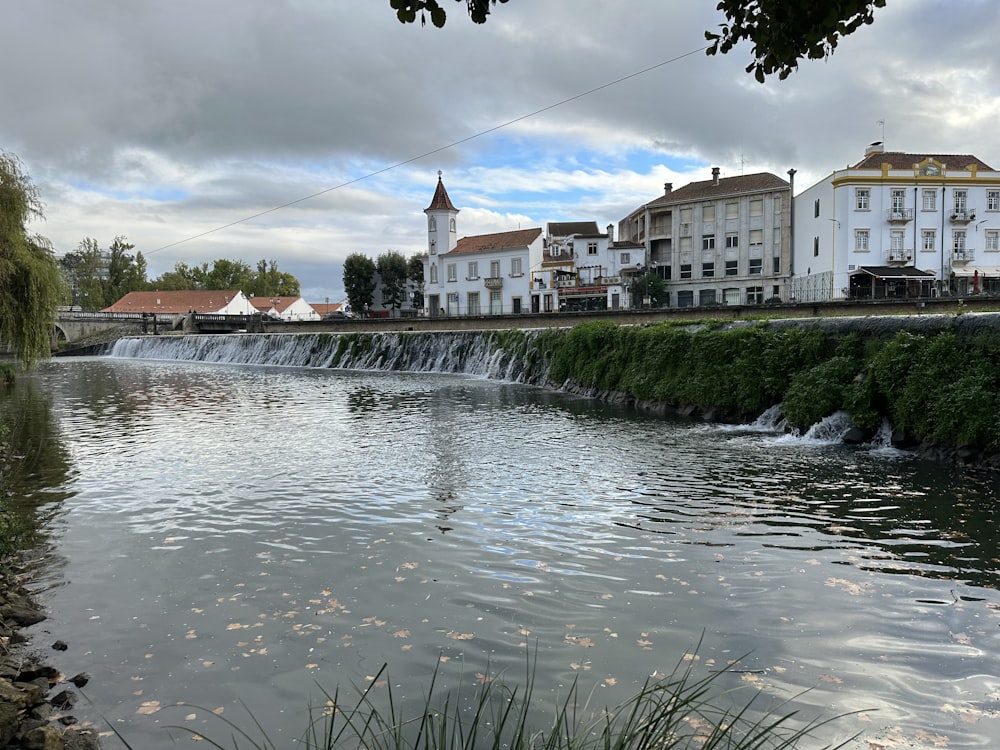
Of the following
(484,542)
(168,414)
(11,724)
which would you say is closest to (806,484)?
(484,542)

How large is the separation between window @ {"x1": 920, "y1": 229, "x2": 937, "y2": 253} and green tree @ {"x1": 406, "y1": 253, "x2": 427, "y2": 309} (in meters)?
48.3

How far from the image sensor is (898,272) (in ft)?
147

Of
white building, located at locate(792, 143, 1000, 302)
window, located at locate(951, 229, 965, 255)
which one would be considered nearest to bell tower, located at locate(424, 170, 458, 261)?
white building, located at locate(792, 143, 1000, 302)

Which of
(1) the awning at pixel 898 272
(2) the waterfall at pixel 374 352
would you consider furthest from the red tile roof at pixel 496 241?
(1) the awning at pixel 898 272

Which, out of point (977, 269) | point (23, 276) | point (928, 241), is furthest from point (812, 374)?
point (977, 269)

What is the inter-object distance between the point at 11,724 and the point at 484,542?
13.8 feet

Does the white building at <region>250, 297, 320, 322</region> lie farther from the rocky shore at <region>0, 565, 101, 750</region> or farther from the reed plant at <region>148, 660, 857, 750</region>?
→ the reed plant at <region>148, 660, 857, 750</region>

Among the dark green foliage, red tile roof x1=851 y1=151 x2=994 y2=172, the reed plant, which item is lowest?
the reed plant

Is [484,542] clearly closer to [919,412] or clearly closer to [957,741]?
[957,741]

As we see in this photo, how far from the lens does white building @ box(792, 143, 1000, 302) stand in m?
45.0

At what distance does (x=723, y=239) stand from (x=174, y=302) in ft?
232

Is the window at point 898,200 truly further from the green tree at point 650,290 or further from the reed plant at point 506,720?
the reed plant at point 506,720

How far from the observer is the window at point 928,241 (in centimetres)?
4575

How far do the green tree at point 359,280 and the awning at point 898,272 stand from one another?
5040cm
